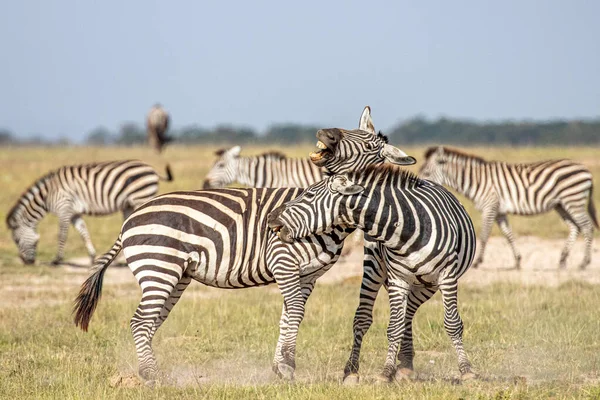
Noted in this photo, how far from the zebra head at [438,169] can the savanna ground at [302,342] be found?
84.6 inches

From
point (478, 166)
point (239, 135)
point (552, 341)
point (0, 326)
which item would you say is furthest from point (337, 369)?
point (239, 135)

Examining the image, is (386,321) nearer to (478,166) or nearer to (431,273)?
(431,273)

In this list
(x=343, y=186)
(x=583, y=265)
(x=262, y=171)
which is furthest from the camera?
(x=262, y=171)

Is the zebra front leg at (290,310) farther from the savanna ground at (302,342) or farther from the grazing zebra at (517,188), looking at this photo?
the grazing zebra at (517,188)

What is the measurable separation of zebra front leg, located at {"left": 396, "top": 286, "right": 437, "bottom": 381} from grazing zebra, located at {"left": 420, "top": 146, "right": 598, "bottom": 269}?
7044mm

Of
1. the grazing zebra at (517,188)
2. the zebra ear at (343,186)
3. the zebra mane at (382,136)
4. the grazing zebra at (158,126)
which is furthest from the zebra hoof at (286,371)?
the grazing zebra at (158,126)

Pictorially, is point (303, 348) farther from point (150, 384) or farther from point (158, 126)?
point (158, 126)

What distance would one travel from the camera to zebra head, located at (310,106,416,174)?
6.66 m

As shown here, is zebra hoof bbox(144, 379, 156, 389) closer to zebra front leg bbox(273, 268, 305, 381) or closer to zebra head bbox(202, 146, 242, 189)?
zebra front leg bbox(273, 268, 305, 381)

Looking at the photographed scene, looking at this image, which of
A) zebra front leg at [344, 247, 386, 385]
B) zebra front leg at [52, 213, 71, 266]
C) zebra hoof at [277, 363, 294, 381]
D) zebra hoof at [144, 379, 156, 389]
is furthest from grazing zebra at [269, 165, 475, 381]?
zebra front leg at [52, 213, 71, 266]

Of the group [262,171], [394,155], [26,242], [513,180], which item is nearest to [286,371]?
[394,155]

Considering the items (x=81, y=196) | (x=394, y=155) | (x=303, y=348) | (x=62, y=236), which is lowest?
(x=303, y=348)

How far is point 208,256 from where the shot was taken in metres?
6.85

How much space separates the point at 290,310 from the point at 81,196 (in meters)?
8.98
